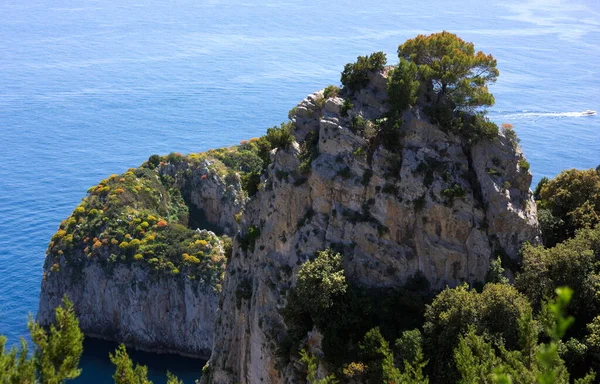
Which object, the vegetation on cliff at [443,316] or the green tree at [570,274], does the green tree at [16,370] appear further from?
the green tree at [570,274]

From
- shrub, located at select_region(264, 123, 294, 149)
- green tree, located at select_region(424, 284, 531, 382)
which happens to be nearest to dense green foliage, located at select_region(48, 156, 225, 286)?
shrub, located at select_region(264, 123, 294, 149)

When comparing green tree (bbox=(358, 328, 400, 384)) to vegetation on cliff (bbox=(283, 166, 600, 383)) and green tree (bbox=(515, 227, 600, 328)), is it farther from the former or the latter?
green tree (bbox=(515, 227, 600, 328))

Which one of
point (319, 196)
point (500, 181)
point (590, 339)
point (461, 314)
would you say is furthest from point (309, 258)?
A: point (590, 339)

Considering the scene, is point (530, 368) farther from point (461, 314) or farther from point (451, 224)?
point (451, 224)

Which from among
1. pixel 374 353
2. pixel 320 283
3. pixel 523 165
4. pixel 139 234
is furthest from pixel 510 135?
pixel 139 234

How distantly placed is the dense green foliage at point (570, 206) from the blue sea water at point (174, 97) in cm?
4383

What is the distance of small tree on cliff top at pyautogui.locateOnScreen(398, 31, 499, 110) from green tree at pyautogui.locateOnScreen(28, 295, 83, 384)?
24984 millimetres

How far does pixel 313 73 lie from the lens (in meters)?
147

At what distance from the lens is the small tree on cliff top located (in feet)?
119

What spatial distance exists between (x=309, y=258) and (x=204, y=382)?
16401 millimetres

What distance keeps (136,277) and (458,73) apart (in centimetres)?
5025

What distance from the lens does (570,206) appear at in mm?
38281

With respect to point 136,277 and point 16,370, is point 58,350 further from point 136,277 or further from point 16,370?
point 136,277

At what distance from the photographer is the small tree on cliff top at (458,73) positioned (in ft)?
119
